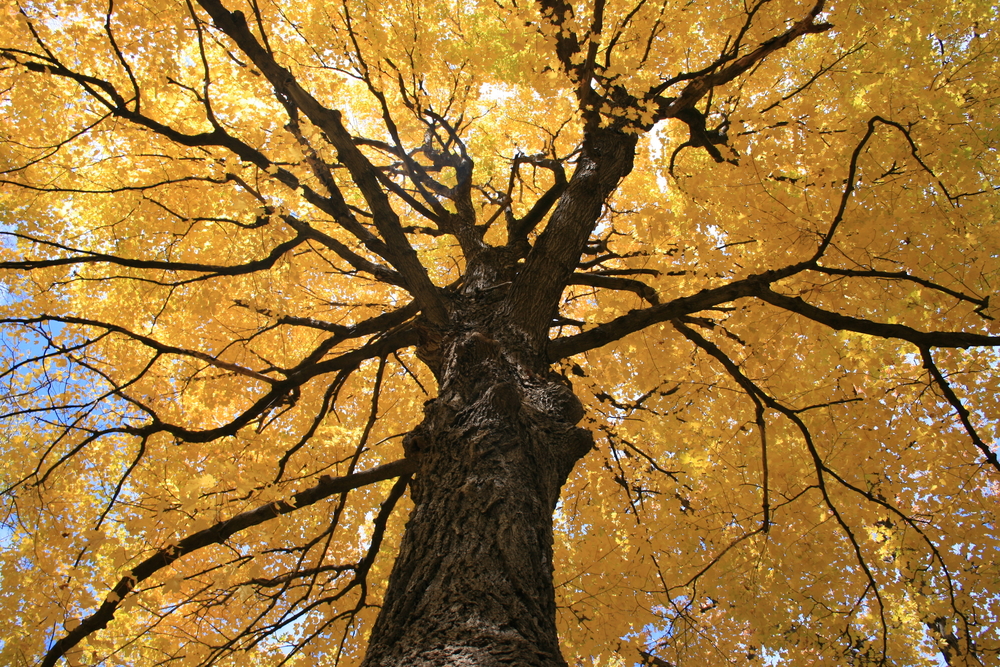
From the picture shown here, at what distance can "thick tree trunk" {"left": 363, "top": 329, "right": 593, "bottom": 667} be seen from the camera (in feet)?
5.72

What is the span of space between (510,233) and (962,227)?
3763 mm

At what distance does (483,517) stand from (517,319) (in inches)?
61.4

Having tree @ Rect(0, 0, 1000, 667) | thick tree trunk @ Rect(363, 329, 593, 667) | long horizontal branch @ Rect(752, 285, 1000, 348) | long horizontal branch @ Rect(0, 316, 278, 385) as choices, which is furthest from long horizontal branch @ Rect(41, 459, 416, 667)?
long horizontal branch @ Rect(752, 285, 1000, 348)

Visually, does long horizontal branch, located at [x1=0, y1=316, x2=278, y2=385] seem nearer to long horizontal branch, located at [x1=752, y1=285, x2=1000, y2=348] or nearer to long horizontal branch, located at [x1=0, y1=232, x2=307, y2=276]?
long horizontal branch, located at [x1=0, y1=232, x2=307, y2=276]

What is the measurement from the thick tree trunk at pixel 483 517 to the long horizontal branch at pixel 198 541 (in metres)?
0.47

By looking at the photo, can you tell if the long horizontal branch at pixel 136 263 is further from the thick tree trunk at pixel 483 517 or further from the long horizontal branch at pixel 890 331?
the long horizontal branch at pixel 890 331

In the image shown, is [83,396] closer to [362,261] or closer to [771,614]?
[362,261]

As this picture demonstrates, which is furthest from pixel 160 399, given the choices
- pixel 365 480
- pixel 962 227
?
pixel 962 227

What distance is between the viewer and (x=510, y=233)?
4.73m

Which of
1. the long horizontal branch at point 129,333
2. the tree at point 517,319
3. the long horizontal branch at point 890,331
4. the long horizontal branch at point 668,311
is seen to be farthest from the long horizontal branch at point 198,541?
the long horizontal branch at point 890,331

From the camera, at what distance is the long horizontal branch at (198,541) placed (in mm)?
2729

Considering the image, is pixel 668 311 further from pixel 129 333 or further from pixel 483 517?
pixel 129 333

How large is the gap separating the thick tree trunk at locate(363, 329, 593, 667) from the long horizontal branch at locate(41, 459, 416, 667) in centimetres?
47

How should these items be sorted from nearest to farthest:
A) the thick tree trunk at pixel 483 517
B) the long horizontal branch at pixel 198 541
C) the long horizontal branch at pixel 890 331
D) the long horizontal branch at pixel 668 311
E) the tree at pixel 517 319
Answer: the thick tree trunk at pixel 483 517 → the long horizontal branch at pixel 890 331 → the long horizontal branch at pixel 198 541 → the long horizontal branch at pixel 668 311 → the tree at pixel 517 319
